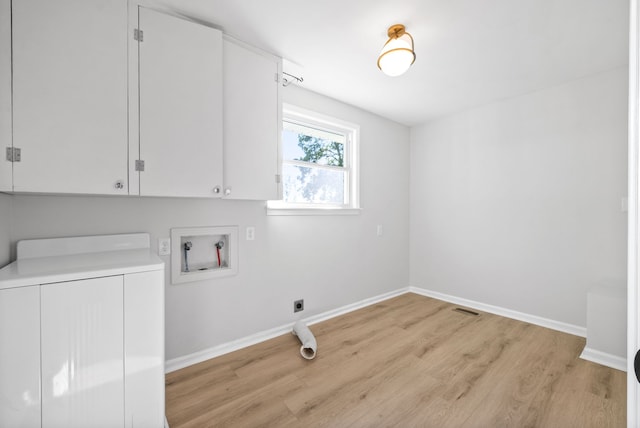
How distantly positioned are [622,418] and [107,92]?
3.43m

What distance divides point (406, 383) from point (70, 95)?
265 cm

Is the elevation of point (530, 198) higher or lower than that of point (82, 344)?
higher

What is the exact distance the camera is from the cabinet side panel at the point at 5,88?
1271mm

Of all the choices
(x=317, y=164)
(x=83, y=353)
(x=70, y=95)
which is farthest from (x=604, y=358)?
(x=70, y=95)

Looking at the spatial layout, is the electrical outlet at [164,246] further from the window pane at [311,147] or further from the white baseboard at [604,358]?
the white baseboard at [604,358]

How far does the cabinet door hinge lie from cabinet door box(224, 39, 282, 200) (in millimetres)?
1021

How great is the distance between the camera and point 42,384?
115cm

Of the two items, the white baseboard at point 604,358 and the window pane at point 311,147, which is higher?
the window pane at point 311,147

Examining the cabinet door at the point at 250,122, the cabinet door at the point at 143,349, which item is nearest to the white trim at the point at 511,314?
the cabinet door at the point at 250,122

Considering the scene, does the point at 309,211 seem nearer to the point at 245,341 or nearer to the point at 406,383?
the point at 245,341

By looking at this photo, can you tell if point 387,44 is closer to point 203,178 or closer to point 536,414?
point 203,178

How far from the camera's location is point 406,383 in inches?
76.6

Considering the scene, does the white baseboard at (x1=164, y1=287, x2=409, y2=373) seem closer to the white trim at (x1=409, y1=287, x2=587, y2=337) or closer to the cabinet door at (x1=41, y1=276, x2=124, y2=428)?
the cabinet door at (x1=41, y1=276, x2=124, y2=428)

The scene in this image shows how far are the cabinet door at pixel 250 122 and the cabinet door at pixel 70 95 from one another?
25.0 inches
